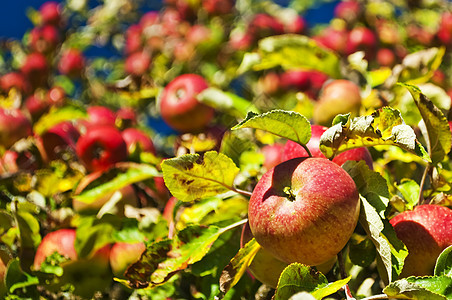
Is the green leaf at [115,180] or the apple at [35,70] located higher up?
the green leaf at [115,180]

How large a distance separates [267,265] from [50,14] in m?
2.89

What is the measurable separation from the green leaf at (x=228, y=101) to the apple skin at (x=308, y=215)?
65 cm

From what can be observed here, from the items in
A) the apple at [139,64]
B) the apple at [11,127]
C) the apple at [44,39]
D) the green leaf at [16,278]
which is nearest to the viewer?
the green leaf at [16,278]

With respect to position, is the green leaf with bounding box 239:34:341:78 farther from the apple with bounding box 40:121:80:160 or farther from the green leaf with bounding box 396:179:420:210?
the apple with bounding box 40:121:80:160

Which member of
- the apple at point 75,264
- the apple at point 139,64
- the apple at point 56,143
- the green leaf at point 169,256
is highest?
the green leaf at point 169,256

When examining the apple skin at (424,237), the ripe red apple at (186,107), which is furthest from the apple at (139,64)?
the apple skin at (424,237)

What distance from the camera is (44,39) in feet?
10.3

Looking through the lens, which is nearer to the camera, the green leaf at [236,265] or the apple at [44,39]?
the green leaf at [236,265]

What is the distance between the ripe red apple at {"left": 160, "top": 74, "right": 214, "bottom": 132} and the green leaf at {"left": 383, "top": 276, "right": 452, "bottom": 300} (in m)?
1.15

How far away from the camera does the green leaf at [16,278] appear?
1183 mm

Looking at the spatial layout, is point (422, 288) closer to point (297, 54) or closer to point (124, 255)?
point (124, 255)

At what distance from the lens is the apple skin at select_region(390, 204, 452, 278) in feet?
2.86

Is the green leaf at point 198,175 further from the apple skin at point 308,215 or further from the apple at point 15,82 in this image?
the apple at point 15,82

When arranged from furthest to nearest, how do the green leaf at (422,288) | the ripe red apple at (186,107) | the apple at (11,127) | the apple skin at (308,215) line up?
the ripe red apple at (186,107), the apple at (11,127), the apple skin at (308,215), the green leaf at (422,288)
